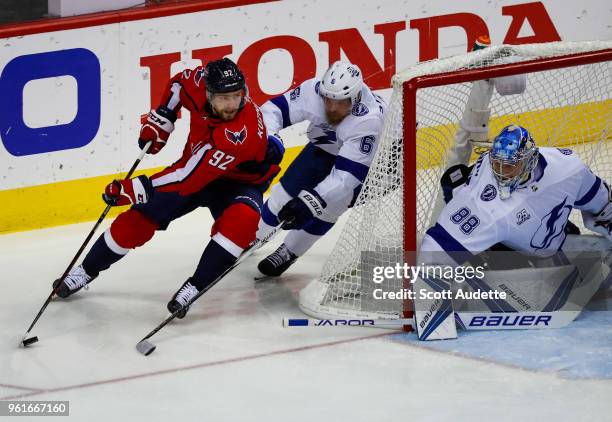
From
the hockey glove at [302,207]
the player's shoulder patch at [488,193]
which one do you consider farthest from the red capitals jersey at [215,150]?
the player's shoulder patch at [488,193]

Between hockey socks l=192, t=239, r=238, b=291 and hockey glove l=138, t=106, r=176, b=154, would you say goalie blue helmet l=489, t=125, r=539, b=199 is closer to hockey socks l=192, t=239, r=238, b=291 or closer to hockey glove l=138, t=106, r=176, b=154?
hockey socks l=192, t=239, r=238, b=291

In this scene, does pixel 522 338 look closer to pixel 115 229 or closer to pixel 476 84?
pixel 476 84

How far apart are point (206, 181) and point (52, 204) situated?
1531 millimetres

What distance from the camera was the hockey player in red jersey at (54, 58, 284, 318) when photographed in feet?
15.6

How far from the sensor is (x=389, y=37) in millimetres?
6559

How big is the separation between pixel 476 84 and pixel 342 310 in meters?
1.12

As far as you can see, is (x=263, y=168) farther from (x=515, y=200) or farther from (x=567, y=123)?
(x=567, y=123)

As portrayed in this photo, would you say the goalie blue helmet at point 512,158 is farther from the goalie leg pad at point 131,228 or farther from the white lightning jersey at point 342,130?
the goalie leg pad at point 131,228

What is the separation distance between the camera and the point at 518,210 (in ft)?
15.5

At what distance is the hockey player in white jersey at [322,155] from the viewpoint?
16.5 ft

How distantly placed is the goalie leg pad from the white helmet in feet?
2.71

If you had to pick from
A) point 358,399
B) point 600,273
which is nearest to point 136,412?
point 358,399

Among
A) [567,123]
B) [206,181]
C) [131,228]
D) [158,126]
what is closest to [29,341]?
[131,228]

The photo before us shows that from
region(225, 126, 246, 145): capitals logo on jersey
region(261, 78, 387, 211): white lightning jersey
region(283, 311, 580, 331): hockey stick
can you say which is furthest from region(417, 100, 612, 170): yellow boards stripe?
region(225, 126, 246, 145): capitals logo on jersey
